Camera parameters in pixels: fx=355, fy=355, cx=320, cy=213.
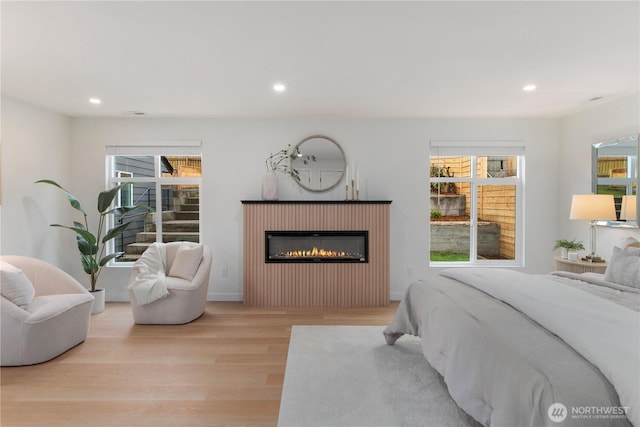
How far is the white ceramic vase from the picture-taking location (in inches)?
182

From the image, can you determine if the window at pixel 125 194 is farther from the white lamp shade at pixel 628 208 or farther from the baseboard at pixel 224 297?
the white lamp shade at pixel 628 208

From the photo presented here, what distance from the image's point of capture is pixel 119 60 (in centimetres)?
284

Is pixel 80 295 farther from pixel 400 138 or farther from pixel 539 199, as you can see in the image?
pixel 539 199

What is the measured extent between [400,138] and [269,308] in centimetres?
282

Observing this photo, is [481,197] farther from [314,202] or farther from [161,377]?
[161,377]

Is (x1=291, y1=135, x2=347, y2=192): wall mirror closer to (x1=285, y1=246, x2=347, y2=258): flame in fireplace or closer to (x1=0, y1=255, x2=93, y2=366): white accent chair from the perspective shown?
(x1=285, y1=246, x2=347, y2=258): flame in fireplace

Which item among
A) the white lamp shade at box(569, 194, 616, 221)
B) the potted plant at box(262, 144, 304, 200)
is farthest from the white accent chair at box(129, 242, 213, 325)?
the white lamp shade at box(569, 194, 616, 221)

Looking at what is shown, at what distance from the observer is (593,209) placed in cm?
369

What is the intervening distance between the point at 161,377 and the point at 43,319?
1.12 m

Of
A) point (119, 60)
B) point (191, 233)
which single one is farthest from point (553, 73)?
point (191, 233)

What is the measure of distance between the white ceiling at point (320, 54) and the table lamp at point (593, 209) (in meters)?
1.07

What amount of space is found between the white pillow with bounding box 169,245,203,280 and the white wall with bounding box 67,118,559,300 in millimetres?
648

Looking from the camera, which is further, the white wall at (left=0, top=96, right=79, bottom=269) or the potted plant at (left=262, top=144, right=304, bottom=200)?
the potted plant at (left=262, top=144, right=304, bottom=200)

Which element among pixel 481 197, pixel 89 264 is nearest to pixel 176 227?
pixel 89 264
